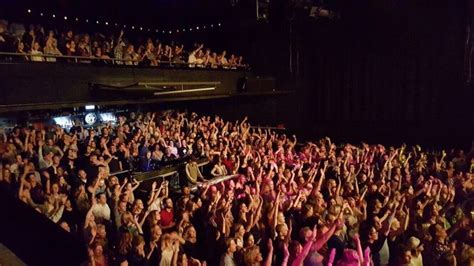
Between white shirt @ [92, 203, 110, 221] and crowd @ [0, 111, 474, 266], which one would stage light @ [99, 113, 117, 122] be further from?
white shirt @ [92, 203, 110, 221]

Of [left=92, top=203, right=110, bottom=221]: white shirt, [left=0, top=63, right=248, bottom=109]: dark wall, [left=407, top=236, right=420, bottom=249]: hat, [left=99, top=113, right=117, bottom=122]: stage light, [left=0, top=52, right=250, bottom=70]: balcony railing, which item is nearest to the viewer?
[left=407, top=236, right=420, bottom=249]: hat

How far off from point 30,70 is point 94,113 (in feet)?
14.3

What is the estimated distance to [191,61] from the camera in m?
12.2

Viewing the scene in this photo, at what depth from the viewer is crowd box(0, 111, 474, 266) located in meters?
4.09

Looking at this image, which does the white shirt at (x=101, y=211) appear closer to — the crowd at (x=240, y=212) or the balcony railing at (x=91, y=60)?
the crowd at (x=240, y=212)

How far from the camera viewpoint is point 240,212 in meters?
4.82

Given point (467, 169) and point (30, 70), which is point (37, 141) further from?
point (467, 169)

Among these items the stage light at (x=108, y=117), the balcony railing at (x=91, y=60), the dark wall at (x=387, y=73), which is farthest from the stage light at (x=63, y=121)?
the dark wall at (x=387, y=73)

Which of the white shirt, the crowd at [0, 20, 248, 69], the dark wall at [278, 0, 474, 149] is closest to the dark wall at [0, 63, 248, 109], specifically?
the crowd at [0, 20, 248, 69]

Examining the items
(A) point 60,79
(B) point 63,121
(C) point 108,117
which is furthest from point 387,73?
(B) point 63,121

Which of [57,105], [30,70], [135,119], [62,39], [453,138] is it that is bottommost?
[453,138]

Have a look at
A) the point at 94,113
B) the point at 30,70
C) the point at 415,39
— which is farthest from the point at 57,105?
the point at 415,39

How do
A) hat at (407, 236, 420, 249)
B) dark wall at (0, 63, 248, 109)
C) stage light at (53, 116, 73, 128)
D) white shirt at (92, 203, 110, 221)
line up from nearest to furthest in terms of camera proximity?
hat at (407, 236, 420, 249) < white shirt at (92, 203, 110, 221) < dark wall at (0, 63, 248, 109) < stage light at (53, 116, 73, 128)

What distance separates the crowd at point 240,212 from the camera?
4090 millimetres
